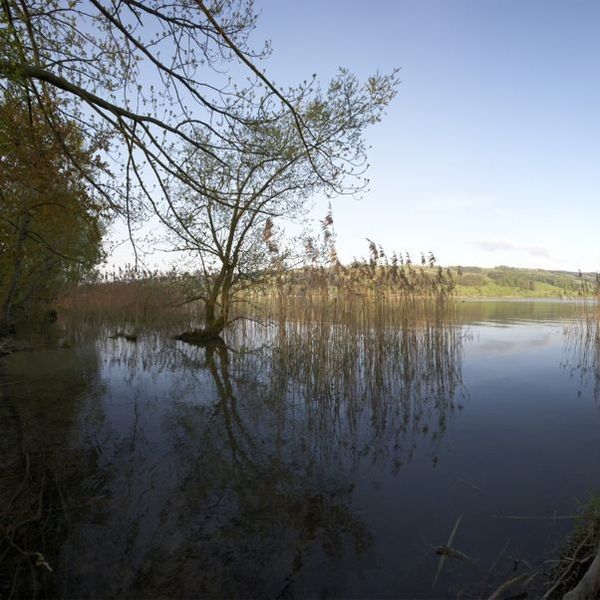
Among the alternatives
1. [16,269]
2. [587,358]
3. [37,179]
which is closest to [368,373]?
[37,179]

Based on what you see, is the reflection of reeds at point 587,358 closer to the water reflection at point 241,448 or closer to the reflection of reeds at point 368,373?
the water reflection at point 241,448

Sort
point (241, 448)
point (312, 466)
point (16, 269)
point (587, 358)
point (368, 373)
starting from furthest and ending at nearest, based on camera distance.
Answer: point (587, 358)
point (16, 269)
point (368, 373)
point (241, 448)
point (312, 466)

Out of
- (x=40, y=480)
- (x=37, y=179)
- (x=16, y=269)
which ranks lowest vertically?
(x=40, y=480)

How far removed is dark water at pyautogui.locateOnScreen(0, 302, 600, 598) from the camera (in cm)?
241

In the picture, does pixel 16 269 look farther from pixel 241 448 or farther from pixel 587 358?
pixel 587 358

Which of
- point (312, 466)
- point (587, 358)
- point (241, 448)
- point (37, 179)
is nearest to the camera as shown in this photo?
point (312, 466)

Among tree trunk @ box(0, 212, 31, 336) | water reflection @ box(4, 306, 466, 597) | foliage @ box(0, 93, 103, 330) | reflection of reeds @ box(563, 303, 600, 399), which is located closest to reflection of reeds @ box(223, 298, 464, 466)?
water reflection @ box(4, 306, 466, 597)

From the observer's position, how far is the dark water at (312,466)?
2.41m

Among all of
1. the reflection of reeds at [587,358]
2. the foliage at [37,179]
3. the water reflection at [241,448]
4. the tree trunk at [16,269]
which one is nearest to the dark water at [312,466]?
the water reflection at [241,448]

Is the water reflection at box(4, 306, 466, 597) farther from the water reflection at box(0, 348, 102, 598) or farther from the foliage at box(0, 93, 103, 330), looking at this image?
the foliage at box(0, 93, 103, 330)

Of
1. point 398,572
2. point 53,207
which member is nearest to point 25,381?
point 53,207

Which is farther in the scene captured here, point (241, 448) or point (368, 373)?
point (368, 373)

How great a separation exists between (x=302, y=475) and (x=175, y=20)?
12.7 feet

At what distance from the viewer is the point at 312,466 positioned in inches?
151
